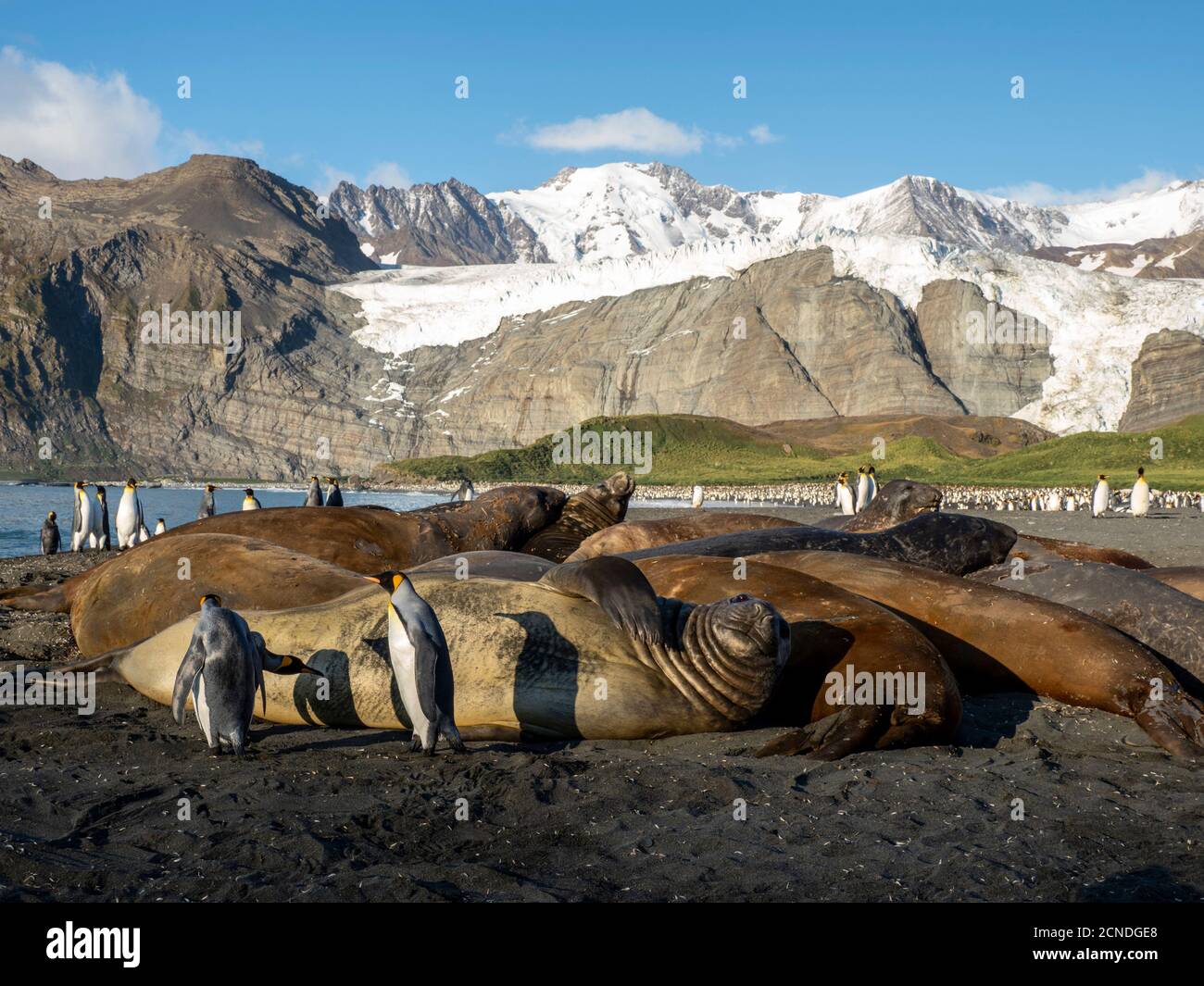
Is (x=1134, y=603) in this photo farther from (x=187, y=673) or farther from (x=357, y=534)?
(x=357, y=534)

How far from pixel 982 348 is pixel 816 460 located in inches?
1379

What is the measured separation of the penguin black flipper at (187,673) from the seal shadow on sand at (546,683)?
1760mm

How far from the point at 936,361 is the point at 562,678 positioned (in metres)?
114

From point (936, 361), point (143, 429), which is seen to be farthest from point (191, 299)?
point (936, 361)

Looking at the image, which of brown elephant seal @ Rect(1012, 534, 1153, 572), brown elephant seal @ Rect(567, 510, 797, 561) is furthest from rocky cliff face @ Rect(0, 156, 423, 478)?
brown elephant seal @ Rect(1012, 534, 1153, 572)

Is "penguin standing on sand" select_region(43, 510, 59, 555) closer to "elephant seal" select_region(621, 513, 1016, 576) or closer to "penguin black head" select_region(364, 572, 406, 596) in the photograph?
"elephant seal" select_region(621, 513, 1016, 576)

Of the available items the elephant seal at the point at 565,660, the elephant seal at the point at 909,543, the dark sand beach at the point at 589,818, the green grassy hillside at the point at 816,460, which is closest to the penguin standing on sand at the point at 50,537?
the elephant seal at the point at 909,543

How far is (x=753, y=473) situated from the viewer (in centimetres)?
8219

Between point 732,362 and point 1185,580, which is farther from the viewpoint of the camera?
point 732,362

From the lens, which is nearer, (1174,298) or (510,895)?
(510,895)

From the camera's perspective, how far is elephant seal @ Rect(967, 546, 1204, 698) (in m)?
7.40

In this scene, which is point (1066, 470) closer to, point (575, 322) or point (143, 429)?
point (575, 322)

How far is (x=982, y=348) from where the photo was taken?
369 ft

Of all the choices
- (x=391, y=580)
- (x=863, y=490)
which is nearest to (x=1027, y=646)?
(x=391, y=580)
